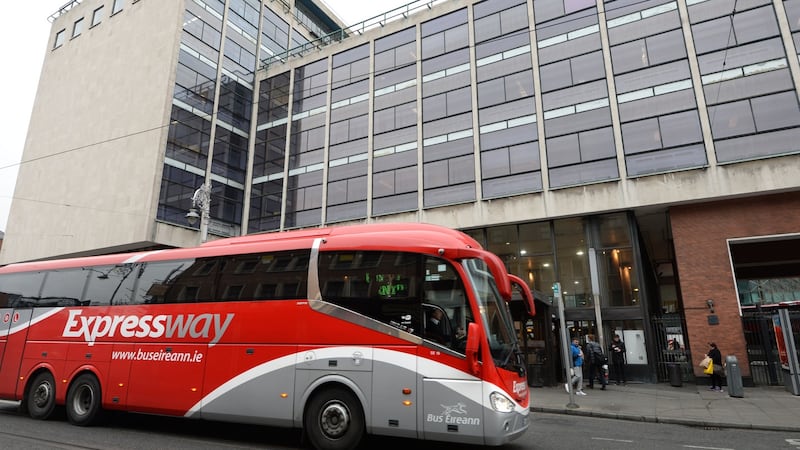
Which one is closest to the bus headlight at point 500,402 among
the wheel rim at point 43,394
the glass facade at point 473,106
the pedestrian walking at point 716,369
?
the wheel rim at point 43,394

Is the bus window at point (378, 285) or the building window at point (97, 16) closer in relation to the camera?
the bus window at point (378, 285)

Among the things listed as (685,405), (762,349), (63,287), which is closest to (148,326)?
(63,287)

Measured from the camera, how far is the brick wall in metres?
17.0

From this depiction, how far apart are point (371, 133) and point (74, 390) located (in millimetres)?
19824

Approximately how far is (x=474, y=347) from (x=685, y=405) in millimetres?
10202

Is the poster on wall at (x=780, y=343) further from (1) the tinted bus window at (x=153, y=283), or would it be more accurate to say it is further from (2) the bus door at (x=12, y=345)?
(2) the bus door at (x=12, y=345)

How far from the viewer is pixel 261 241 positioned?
28.5 feet

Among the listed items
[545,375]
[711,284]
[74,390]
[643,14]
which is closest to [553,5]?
[643,14]

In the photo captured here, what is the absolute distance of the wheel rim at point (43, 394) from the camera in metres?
9.83

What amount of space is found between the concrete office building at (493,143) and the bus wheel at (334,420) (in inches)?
442

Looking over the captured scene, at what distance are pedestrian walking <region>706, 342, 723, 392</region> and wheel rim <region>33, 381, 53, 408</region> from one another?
1942cm

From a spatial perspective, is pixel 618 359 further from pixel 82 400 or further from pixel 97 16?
pixel 97 16

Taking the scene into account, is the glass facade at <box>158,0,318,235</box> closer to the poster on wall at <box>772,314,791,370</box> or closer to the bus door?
the bus door

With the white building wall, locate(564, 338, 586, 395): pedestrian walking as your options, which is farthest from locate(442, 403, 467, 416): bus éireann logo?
the white building wall
